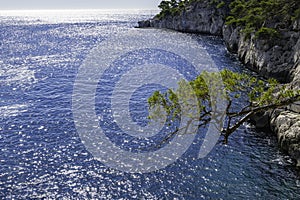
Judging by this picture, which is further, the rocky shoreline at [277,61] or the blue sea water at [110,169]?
the rocky shoreline at [277,61]

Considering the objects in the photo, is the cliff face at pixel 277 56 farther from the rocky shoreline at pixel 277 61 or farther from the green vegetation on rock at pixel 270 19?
the green vegetation on rock at pixel 270 19

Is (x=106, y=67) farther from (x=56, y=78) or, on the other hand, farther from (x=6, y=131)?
(x=6, y=131)

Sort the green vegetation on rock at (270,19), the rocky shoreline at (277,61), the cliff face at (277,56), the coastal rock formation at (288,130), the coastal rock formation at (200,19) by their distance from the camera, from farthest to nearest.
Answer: the coastal rock formation at (200,19) → the green vegetation on rock at (270,19) → the cliff face at (277,56) → the rocky shoreline at (277,61) → the coastal rock formation at (288,130)

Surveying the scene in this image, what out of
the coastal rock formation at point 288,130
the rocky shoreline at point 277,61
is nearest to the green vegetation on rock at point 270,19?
the rocky shoreline at point 277,61

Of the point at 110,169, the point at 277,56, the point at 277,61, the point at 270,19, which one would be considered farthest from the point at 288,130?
the point at 270,19

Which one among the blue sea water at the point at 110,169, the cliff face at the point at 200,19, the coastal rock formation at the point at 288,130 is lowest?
the blue sea water at the point at 110,169

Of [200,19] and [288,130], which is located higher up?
[200,19]

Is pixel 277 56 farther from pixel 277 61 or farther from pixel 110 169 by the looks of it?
pixel 110 169

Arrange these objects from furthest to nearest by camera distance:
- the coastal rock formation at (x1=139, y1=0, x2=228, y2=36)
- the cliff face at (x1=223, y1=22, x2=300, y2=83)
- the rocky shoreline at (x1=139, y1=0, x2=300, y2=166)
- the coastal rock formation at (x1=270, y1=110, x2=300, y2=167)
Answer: the coastal rock formation at (x1=139, y1=0, x2=228, y2=36), the cliff face at (x1=223, y1=22, x2=300, y2=83), the rocky shoreline at (x1=139, y1=0, x2=300, y2=166), the coastal rock formation at (x1=270, y1=110, x2=300, y2=167)

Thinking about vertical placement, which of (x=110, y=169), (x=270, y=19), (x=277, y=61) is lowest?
(x=110, y=169)

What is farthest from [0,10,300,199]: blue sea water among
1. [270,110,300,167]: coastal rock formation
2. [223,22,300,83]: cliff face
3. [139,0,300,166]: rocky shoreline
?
[223,22,300,83]: cliff face

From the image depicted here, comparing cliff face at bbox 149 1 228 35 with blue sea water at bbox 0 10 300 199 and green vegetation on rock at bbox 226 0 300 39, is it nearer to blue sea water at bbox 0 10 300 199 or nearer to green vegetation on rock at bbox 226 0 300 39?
green vegetation on rock at bbox 226 0 300 39

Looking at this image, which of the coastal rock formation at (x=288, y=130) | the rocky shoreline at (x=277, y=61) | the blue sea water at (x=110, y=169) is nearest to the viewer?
the blue sea water at (x=110, y=169)

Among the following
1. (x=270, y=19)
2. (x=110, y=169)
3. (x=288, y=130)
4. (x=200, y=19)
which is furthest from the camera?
(x=200, y=19)
